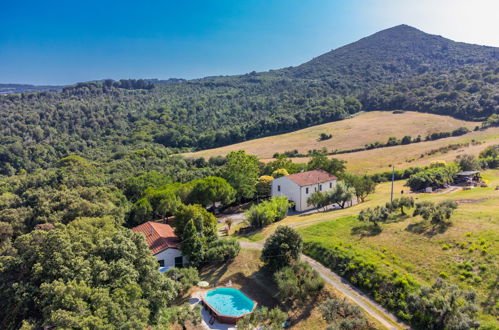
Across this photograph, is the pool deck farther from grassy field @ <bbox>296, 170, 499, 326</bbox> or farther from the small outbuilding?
the small outbuilding

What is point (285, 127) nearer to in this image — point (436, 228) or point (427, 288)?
point (436, 228)

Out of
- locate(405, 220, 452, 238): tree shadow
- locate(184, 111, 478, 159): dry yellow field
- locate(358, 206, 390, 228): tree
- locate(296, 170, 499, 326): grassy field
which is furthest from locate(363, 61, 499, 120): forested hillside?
locate(405, 220, 452, 238): tree shadow

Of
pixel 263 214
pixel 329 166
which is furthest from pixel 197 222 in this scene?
pixel 329 166

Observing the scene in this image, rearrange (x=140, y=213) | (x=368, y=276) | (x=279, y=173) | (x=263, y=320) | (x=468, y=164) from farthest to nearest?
(x=279, y=173) < (x=468, y=164) < (x=140, y=213) < (x=368, y=276) < (x=263, y=320)

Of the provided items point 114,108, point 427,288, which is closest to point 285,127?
point 114,108

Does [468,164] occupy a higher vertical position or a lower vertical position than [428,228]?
lower

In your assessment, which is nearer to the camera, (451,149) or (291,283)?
(291,283)

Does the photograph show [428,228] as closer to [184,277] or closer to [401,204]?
[401,204]

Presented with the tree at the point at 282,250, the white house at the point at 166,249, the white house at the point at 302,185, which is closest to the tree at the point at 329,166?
the white house at the point at 302,185
